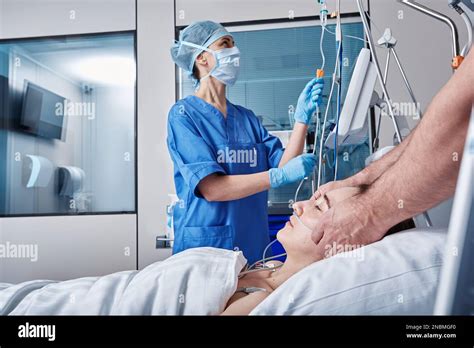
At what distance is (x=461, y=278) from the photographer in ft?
1.69

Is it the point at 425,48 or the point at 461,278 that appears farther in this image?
the point at 425,48

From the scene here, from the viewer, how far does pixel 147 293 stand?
0.84 metres

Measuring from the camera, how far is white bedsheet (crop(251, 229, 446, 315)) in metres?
0.76

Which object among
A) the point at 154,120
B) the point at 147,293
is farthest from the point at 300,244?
the point at 154,120

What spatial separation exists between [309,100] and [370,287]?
95 cm

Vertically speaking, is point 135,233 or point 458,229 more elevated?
point 458,229

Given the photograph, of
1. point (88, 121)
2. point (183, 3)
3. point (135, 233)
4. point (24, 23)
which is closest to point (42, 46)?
point (24, 23)

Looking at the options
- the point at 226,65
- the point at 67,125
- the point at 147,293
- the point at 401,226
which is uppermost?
the point at 226,65

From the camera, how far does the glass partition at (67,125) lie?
6.38ft

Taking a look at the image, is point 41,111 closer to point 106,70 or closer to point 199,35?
point 106,70
